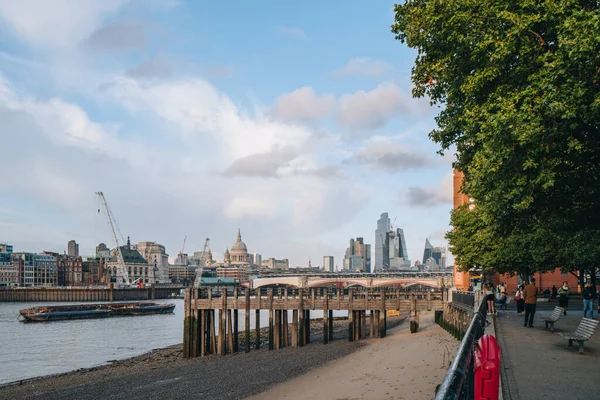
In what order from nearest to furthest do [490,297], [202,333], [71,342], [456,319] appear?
[490,297] → [456,319] → [202,333] → [71,342]

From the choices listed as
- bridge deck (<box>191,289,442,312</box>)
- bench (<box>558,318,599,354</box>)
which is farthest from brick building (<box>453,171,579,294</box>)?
bench (<box>558,318,599,354</box>)

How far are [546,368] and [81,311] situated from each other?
102727 millimetres

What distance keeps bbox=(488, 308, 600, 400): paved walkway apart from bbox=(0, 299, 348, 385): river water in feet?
115

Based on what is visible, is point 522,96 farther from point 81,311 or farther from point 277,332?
point 81,311

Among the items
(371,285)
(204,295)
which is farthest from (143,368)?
(371,285)

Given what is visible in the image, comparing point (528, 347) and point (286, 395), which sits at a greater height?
point (528, 347)

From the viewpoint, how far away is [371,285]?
557 feet

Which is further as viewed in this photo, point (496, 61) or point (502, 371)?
point (496, 61)

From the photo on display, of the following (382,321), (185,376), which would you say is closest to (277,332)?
(382,321)

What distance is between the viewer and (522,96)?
57.9ft

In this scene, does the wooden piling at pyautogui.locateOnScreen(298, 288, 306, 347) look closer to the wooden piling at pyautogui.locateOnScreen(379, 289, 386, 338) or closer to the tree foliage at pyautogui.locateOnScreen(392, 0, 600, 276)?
the wooden piling at pyautogui.locateOnScreen(379, 289, 386, 338)

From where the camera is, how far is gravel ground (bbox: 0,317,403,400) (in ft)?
99.7

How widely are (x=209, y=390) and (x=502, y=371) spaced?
1907 centimetres

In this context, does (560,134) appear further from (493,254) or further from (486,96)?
(493,254)
